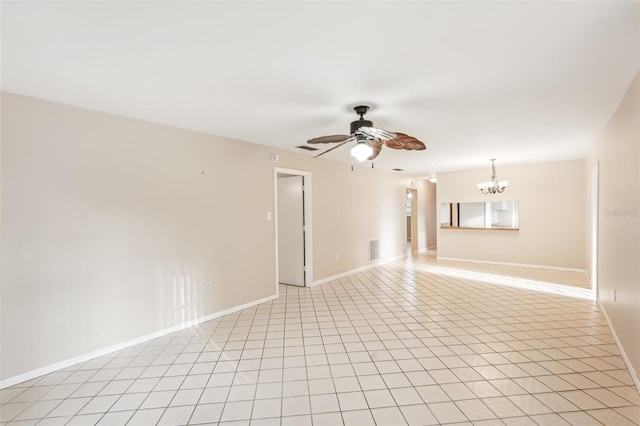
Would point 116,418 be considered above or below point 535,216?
below

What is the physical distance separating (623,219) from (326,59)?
2.84 metres

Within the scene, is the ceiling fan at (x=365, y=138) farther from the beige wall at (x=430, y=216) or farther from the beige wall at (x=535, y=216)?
the beige wall at (x=430, y=216)

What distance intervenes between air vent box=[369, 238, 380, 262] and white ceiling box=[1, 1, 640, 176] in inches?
154

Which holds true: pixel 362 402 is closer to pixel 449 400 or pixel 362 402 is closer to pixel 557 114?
pixel 449 400

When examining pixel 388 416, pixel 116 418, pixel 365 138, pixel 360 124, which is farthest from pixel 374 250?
pixel 116 418

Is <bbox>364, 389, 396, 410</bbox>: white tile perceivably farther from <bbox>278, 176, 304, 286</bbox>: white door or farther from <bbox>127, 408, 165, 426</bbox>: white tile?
<bbox>278, 176, 304, 286</bbox>: white door

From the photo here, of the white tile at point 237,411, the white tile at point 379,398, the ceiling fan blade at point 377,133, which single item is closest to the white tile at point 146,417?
the white tile at point 237,411

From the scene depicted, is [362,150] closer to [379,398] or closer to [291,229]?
[379,398]

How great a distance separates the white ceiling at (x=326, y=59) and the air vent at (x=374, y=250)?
3.92 meters

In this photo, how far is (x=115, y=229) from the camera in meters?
2.95

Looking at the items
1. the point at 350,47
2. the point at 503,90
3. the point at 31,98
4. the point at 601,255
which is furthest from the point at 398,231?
the point at 31,98

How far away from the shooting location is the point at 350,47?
1786 millimetres

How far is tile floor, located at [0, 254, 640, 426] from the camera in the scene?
1989 mm

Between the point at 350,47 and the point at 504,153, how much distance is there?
4.48 metres
